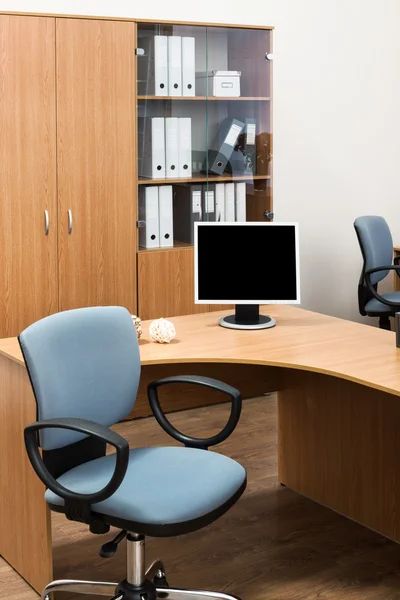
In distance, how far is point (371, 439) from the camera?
359 centimetres

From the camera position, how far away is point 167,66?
15.9 feet

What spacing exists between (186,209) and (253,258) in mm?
1458

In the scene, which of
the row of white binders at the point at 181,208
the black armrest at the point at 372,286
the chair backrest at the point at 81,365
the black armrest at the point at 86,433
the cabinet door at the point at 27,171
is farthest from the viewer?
the black armrest at the point at 372,286

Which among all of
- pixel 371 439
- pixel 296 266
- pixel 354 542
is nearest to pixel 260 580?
pixel 354 542

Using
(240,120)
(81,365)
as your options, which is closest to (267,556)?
(81,365)

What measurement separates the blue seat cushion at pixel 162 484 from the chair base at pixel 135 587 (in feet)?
0.65

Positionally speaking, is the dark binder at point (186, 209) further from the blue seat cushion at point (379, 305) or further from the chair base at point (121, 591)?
the chair base at point (121, 591)

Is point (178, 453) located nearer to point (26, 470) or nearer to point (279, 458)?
point (26, 470)

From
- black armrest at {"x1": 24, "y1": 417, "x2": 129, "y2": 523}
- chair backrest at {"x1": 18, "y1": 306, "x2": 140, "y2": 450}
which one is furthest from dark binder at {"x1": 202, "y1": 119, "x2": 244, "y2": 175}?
black armrest at {"x1": 24, "y1": 417, "x2": 129, "y2": 523}

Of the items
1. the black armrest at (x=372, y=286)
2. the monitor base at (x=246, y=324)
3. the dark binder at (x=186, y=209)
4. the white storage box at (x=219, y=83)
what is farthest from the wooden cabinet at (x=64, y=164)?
the black armrest at (x=372, y=286)

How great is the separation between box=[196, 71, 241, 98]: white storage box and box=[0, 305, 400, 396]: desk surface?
5.55 ft

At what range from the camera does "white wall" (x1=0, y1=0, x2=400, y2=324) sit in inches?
232

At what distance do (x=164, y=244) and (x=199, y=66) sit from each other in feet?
3.31

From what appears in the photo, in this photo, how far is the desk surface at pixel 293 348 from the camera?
3.05 metres
